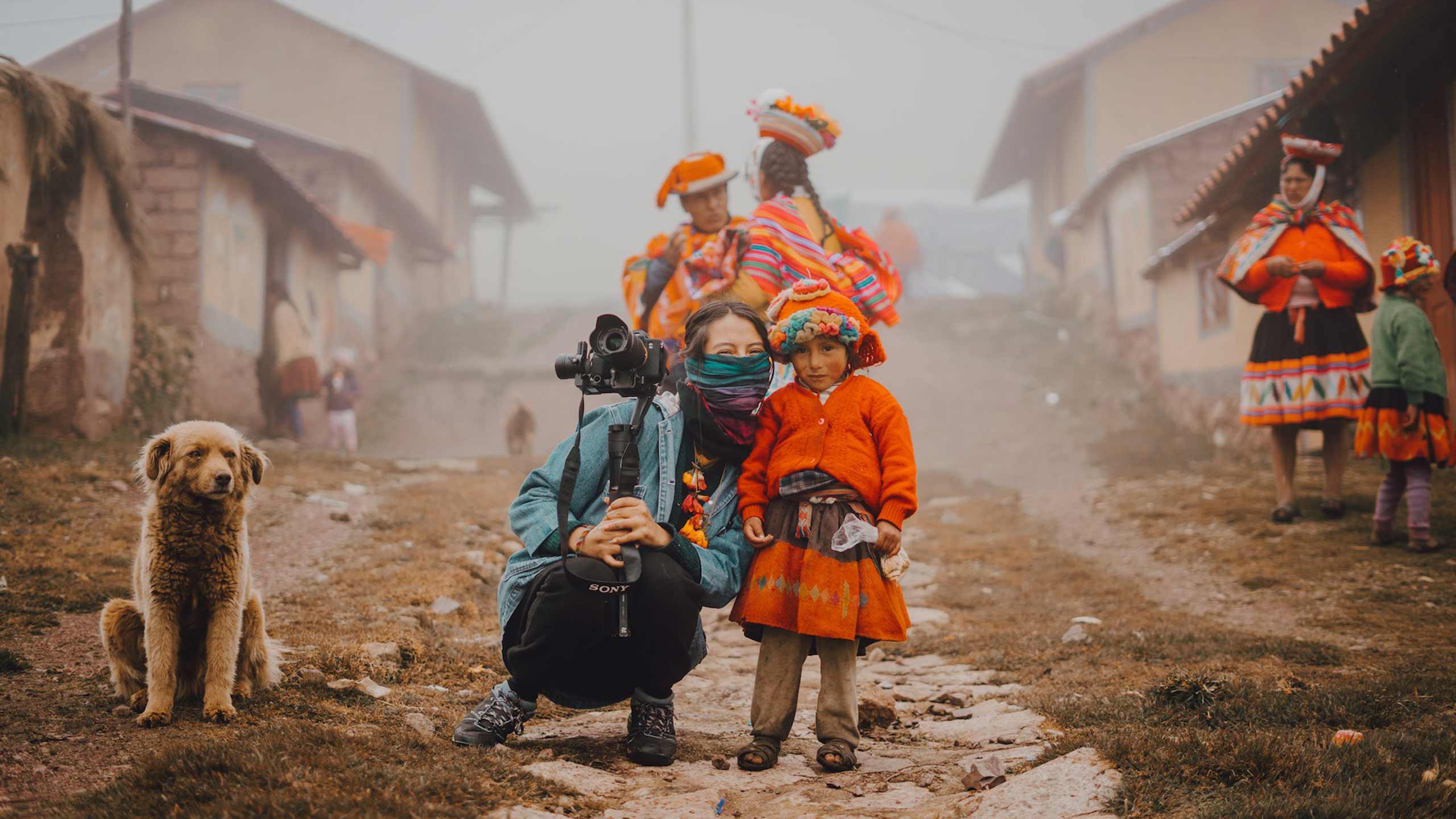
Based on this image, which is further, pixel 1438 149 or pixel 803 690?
pixel 1438 149

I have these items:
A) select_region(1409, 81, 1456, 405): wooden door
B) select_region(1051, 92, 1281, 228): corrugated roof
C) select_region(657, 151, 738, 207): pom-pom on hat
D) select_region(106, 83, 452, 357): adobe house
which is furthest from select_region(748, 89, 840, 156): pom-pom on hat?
select_region(106, 83, 452, 357): adobe house

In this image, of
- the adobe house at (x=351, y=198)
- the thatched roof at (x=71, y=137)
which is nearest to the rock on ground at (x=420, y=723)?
the thatched roof at (x=71, y=137)

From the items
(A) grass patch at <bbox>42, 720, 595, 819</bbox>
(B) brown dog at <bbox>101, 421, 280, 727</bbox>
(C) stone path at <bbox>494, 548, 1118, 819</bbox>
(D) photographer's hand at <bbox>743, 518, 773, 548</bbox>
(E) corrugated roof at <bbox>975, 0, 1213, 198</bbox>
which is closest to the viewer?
(A) grass patch at <bbox>42, 720, 595, 819</bbox>

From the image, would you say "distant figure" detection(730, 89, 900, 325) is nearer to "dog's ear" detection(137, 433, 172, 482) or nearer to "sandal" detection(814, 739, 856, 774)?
"sandal" detection(814, 739, 856, 774)

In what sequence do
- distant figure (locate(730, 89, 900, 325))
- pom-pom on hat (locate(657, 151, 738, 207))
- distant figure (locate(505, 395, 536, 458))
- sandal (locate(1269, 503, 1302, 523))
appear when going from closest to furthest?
distant figure (locate(730, 89, 900, 325)) < pom-pom on hat (locate(657, 151, 738, 207)) < sandal (locate(1269, 503, 1302, 523)) < distant figure (locate(505, 395, 536, 458))

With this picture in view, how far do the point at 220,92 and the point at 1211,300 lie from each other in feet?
69.6

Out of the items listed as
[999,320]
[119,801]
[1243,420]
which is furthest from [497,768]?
[999,320]

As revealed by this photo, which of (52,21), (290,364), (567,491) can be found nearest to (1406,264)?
(567,491)

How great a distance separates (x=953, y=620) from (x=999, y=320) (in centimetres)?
1784

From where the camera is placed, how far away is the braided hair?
4535 mm

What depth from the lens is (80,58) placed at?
35.3 ft

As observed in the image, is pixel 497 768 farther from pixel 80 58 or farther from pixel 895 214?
pixel 895 214

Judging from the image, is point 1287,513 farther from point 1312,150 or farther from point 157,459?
point 157,459

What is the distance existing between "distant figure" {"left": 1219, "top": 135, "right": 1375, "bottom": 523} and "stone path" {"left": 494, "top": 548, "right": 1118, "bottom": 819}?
10.6 feet
